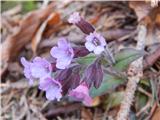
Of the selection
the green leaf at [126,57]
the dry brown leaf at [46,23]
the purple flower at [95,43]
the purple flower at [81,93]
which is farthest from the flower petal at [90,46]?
the dry brown leaf at [46,23]

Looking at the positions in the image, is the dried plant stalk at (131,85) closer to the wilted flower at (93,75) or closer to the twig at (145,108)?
the twig at (145,108)

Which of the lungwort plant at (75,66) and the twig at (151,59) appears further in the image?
the twig at (151,59)

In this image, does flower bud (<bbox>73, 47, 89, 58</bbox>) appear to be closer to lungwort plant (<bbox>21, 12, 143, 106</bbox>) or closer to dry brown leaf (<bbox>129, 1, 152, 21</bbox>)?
lungwort plant (<bbox>21, 12, 143, 106</bbox>)

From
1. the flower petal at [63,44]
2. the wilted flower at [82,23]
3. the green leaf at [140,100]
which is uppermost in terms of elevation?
the wilted flower at [82,23]

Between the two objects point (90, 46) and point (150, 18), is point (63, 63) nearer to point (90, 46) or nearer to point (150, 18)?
point (90, 46)

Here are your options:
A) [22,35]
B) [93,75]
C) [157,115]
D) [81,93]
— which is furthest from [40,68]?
[22,35]

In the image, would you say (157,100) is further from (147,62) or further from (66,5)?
(66,5)

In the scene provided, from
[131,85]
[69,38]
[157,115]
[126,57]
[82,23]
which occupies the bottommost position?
[157,115]

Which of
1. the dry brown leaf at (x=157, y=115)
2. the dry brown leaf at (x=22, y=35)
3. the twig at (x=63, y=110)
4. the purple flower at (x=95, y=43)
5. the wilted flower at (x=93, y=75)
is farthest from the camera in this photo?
the dry brown leaf at (x=22, y=35)
